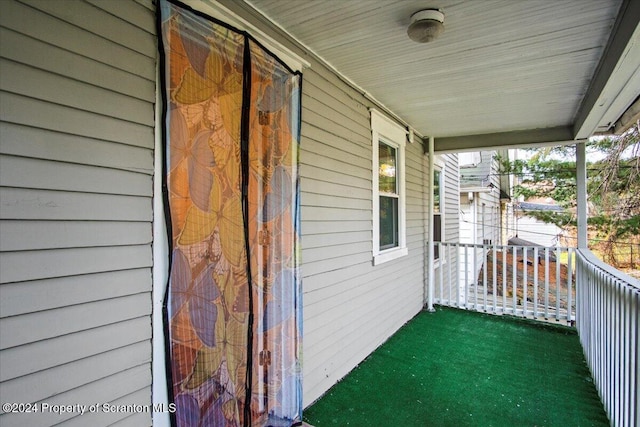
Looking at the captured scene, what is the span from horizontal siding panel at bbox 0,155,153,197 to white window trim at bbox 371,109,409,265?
2.59 metres

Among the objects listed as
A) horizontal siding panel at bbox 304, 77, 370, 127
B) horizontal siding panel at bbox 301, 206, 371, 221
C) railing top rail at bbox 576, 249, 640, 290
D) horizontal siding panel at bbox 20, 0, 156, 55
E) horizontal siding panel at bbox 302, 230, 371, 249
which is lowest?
railing top rail at bbox 576, 249, 640, 290

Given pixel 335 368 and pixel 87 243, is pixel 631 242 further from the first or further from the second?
pixel 87 243

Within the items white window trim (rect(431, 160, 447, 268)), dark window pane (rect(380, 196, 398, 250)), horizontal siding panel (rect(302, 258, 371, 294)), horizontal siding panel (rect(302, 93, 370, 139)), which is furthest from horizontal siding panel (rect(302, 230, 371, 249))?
white window trim (rect(431, 160, 447, 268))

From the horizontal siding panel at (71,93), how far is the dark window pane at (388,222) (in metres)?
3.01

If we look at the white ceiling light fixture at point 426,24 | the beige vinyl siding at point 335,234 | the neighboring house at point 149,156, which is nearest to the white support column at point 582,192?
the neighboring house at point 149,156

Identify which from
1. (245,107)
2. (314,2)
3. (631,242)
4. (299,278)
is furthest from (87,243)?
(631,242)

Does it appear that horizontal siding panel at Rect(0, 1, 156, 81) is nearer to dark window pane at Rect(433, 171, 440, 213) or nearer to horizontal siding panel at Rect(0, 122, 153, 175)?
horizontal siding panel at Rect(0, 122, 153, 175)

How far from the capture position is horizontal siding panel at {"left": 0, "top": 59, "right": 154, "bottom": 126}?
110 cm

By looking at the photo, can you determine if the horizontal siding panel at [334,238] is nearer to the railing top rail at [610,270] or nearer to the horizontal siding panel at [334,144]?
the horizontal siding panel at [334,144]

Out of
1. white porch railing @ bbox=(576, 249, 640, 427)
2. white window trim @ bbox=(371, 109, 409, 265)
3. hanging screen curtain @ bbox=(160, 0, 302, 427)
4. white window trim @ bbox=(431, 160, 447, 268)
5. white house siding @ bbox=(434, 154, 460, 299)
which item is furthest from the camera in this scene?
white house siding @ bbox=(434, 154, 460, 299)

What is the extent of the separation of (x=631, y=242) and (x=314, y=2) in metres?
10.6

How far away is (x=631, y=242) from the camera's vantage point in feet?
28.5

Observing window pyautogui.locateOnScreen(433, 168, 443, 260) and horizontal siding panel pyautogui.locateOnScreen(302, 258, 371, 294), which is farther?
window pyautogui.locateOnScreen(433, 168, 443, 260)

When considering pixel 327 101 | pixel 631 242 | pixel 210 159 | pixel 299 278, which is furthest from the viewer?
pixel 631 242
